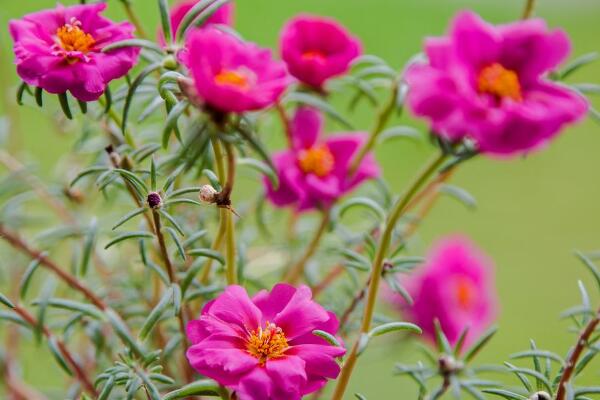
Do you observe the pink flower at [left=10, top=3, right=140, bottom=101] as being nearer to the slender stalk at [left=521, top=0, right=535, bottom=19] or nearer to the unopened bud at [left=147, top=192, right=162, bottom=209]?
the unopened bud at [left=147, top=192, right=162, bottom=209]

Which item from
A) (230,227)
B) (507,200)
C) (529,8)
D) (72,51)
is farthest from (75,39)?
(507,200)

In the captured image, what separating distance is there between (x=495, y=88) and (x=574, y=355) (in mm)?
146

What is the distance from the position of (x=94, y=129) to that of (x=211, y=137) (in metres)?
0.23

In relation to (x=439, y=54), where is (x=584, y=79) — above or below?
below

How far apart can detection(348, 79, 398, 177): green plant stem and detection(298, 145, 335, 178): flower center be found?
0.02 meters

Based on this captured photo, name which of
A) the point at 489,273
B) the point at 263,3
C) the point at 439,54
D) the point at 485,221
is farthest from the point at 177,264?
the point at 263,3

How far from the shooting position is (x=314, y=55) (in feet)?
1.75

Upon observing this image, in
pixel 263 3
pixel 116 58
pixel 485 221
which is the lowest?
pixel 485 221

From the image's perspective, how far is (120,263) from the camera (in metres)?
0.69

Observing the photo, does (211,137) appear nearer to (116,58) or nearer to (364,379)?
(116,58)

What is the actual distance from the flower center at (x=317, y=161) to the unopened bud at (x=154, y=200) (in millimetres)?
174

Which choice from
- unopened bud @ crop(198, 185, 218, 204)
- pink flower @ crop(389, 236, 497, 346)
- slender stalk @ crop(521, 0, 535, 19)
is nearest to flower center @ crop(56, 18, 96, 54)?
unopened bud @ crop(198, 185, 218, 204)

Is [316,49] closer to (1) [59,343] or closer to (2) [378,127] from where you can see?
(2) [378,127]

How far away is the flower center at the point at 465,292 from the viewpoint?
2.39ft
